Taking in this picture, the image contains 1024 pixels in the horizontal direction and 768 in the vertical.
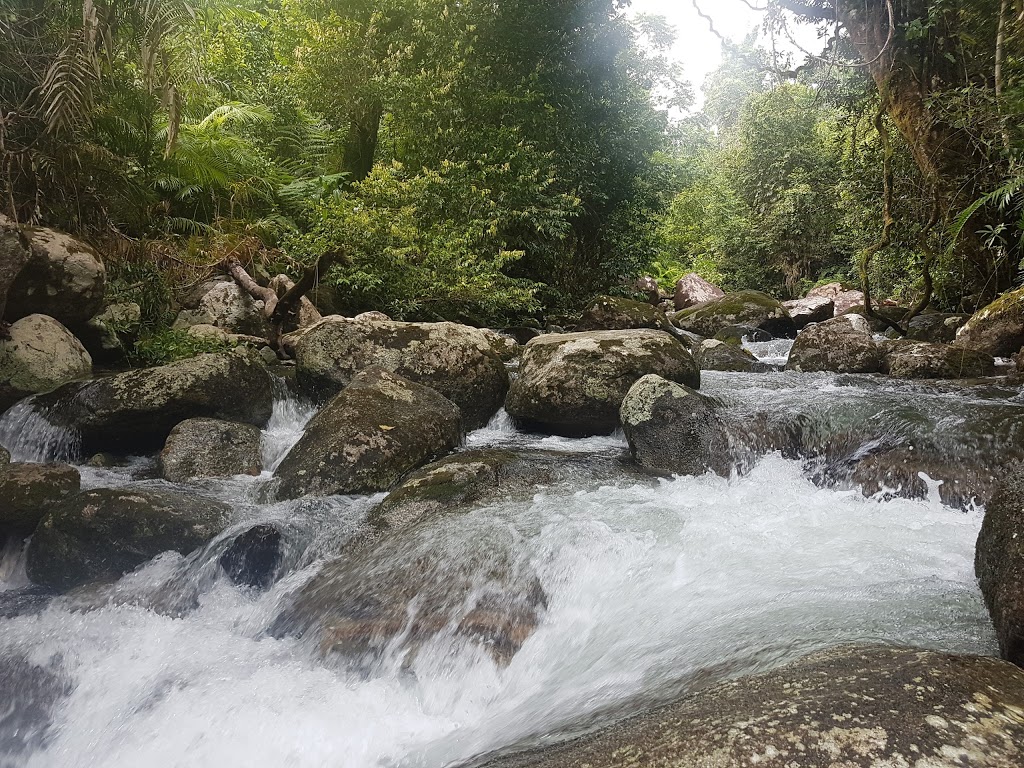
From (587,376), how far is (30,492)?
16.5 feet

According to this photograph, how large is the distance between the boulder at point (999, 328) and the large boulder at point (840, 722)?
8.89 meters

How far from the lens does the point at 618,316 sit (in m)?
13.9

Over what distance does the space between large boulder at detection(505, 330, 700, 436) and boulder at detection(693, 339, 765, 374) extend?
311 cm

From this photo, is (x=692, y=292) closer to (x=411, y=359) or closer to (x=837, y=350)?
(x=837, y=350)

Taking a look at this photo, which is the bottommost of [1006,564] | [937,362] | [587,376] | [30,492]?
[30,492]

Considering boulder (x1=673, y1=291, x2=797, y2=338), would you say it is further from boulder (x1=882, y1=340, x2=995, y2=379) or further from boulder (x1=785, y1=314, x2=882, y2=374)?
boulder (x1=882, y1=340, x2=995, y2=379)

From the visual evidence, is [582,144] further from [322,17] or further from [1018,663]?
[1018,663]

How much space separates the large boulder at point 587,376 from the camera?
6.73 metres

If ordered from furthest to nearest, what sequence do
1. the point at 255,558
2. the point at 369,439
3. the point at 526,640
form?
the point at 369,439, the point at 255,558, the point at 526,640

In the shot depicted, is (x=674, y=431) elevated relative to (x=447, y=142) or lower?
lower

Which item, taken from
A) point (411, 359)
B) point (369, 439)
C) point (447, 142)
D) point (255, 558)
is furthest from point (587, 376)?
point (447, 142)

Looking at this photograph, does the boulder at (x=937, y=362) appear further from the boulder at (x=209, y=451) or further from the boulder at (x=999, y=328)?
the boulder at (x=209, y=451)

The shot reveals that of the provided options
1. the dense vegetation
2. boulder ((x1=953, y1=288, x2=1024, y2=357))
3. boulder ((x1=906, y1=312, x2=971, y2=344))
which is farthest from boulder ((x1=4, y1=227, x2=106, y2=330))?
boulder ((x1=906, y1=312, x2=971, y2=344))

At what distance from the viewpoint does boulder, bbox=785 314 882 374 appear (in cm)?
928
